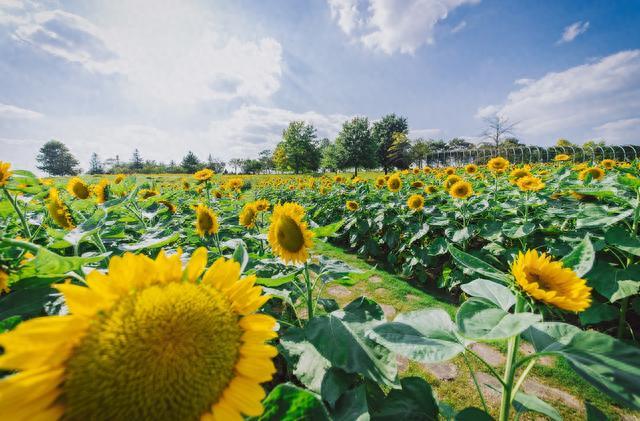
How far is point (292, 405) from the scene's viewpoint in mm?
715

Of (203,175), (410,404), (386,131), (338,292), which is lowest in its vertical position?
(338,292)

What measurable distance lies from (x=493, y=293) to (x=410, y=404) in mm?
628

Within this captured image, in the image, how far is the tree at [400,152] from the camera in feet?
173

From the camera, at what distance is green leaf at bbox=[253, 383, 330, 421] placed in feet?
2.29

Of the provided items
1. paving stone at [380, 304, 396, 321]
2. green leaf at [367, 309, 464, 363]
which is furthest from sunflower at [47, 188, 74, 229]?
paving stone at [380, 304, 396, 321]

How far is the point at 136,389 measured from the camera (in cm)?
52

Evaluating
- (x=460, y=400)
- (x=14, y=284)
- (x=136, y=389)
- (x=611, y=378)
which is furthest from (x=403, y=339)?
(x=460, y=400)

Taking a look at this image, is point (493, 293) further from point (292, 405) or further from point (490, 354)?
point (490, 354)

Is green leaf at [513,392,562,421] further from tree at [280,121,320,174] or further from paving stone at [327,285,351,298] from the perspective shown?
tree at [280,121,320,174]

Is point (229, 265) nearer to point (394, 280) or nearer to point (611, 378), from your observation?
point (611, 378)

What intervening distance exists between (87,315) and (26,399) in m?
0.15

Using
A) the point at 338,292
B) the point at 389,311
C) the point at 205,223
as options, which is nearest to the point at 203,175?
the point at 205,223

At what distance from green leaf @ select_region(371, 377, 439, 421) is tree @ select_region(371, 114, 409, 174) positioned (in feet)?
188

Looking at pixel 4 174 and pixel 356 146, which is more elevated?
pixel 356 146
